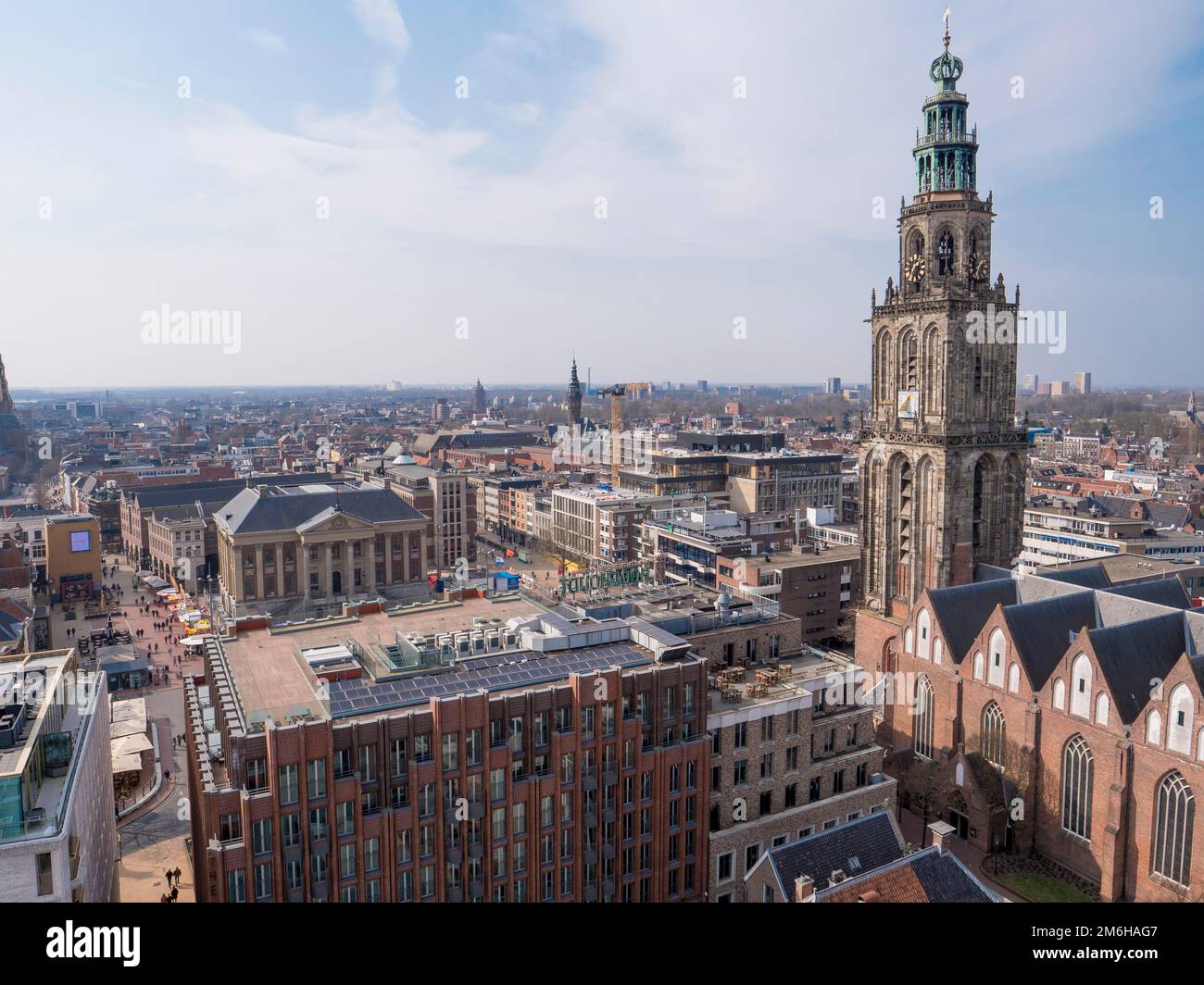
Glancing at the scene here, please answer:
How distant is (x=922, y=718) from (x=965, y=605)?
8008mm

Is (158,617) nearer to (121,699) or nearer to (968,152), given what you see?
(121,699)

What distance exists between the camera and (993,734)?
5403cm

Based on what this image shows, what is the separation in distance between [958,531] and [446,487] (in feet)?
290

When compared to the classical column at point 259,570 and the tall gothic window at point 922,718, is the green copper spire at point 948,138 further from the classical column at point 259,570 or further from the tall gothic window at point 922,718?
the classical column at point 259,570

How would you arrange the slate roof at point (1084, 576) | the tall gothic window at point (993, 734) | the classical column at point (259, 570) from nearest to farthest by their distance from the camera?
the tall gothic window at point (993, 734) < the slate roof at point (1084, 576) < the classical column at point (259, 570)

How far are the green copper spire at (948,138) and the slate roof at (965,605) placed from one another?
27.0 meters

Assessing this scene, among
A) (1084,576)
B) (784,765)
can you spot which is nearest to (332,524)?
(784,765)

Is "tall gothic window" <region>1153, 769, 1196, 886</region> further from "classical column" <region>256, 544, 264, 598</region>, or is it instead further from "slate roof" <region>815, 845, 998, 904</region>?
"classical column" <region>256, 544, 264, 598</region>

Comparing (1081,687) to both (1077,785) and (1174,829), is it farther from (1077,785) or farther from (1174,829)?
(1174,829)

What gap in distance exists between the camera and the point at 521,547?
154 metres

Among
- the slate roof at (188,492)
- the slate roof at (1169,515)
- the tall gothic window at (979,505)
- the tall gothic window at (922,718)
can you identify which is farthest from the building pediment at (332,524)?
the slate roof at (1169,515)

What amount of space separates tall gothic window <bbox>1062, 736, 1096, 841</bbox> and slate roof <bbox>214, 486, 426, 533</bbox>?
8016cm

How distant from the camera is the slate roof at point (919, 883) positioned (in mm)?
34562
